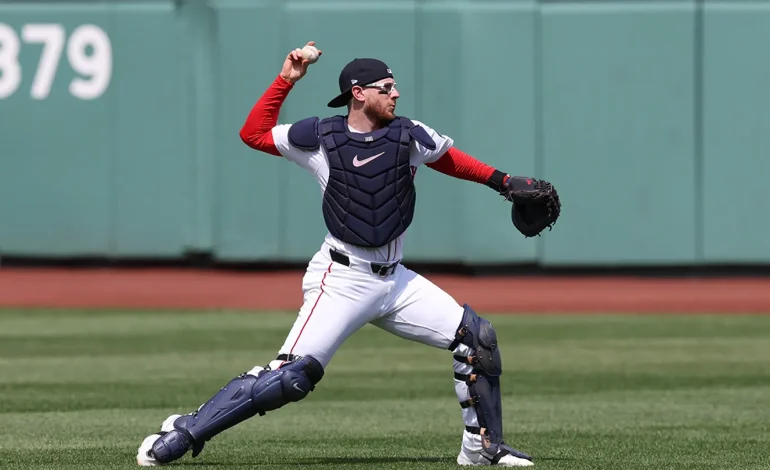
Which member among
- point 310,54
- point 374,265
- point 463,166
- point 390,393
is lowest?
point 390,393

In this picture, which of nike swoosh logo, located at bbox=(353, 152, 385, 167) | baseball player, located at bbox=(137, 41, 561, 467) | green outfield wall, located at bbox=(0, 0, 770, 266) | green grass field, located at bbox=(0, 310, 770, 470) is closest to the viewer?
baseball player, located at bbox=(137, 41, 561, 467)

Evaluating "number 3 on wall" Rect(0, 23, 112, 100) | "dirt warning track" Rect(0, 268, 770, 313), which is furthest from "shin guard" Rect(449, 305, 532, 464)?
"number 3 on wall" Rect(0, 23, 112, 100)

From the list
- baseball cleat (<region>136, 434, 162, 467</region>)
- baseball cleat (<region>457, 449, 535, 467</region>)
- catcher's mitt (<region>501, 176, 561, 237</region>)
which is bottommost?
baseball cleat (<region>457, 449, 535, 467</region>)

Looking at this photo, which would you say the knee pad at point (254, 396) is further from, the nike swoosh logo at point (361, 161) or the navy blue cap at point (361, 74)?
the navy blue cap at point (361, 74)

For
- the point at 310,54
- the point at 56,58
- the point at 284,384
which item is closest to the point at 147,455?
the point at 284,384

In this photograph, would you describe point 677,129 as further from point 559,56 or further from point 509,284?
point 509,284

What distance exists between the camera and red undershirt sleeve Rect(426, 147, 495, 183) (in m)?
7.45

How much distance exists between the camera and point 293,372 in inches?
276

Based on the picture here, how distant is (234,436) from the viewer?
8898 mm

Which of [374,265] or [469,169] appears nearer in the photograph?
[374,265]

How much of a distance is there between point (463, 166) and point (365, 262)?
75 centimetres

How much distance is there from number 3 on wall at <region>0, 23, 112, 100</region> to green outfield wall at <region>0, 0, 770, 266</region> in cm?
3

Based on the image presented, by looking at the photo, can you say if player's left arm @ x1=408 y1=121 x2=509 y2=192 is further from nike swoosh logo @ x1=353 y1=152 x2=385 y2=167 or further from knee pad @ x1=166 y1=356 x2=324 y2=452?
knee pad @ x1=166 y1=356 x2=324 y2=452

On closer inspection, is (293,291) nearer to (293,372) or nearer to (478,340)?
(478,340)
